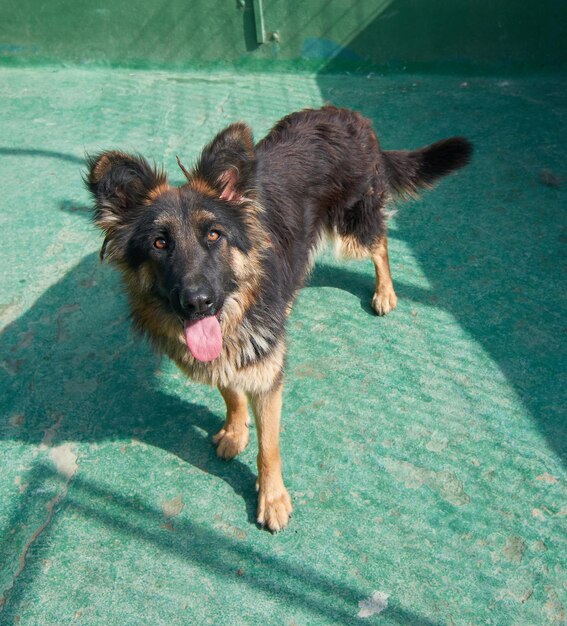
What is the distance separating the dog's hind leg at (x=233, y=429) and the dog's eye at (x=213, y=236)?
889mm

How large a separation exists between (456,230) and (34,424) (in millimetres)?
3505

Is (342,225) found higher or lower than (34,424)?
higher

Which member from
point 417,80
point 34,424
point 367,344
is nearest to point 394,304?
point 367,344

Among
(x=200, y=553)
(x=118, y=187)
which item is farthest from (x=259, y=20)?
(x=200, y=553)

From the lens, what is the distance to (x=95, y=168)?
2678 millimetres

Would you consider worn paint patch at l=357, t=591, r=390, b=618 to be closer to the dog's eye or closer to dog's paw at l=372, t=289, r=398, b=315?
the dog's eye

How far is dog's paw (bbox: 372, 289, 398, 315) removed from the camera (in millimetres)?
4199

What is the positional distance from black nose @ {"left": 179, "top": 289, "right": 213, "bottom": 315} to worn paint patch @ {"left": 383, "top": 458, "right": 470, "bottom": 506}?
1352 millimetres

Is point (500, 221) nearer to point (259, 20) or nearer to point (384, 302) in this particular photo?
point (384, 302)

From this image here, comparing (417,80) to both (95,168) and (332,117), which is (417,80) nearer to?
(332,117)

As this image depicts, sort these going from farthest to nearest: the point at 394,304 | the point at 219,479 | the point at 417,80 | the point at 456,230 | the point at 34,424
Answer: the point at 417,80, the point at 456,230, the point at 394,304, the point at 34,424, the point at 219,479

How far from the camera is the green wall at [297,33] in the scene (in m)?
6.88

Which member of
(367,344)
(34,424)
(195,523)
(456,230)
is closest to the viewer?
(195,523)

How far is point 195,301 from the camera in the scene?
8.69 ft
